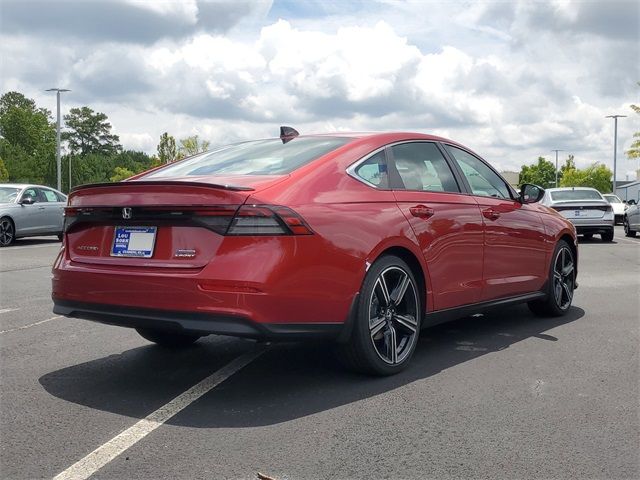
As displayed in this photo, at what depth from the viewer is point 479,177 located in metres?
6.05

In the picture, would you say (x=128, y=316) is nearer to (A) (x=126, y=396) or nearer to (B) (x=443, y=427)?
(A) (x=126, y=396)

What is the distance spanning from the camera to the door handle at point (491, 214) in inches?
226

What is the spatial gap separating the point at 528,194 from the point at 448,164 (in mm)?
1372

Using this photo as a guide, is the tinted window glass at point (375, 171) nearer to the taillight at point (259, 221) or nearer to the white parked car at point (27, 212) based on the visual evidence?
the taillight at point (259, 221)

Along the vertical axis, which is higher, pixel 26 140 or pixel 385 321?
pixel 26 140

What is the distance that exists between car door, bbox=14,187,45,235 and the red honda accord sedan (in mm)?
13109

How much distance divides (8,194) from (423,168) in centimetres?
1465

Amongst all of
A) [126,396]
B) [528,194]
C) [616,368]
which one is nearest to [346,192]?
[126,396]

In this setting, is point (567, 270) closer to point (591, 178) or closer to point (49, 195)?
point (49, 195)

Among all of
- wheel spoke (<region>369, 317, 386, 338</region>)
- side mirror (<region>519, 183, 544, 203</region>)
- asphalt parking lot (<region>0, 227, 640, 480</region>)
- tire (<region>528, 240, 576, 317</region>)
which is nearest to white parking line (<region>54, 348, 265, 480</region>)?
asphalt parking lot (<region>0, 227, 640, 480</region>)

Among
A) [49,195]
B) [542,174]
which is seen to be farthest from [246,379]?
[542,174]

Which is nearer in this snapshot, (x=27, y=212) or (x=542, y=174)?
(x=27, y=212)

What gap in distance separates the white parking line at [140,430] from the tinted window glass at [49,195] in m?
15.0

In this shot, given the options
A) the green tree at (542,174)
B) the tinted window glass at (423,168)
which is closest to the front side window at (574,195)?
the tinted window glass at (423,168)
